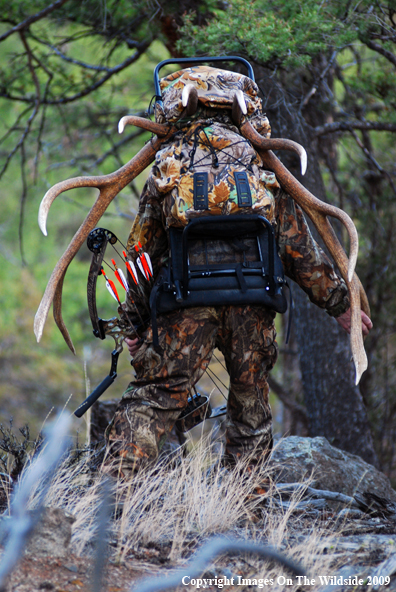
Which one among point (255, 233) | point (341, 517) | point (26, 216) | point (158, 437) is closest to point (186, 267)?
point (255, 233)

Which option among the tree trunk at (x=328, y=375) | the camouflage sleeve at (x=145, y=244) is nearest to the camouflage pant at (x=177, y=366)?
the camouflage sleeve at (x=145, y=244)

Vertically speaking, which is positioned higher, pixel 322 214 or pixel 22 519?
pixel 322 214

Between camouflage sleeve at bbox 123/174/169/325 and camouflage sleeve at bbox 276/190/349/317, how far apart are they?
68cm

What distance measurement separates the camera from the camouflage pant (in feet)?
9.47

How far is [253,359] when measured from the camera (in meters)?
3.15

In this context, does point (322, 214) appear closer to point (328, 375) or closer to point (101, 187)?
point (101, 187)

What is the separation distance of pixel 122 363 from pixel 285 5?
8.85 m

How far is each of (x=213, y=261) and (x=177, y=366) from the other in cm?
57

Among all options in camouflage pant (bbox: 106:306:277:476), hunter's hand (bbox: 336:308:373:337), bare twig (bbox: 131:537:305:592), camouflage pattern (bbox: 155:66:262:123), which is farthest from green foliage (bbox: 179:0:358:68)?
bare twig (bbox: 131:537:305:592)

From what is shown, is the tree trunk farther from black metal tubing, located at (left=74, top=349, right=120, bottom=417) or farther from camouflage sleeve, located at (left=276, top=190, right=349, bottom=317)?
black metal tubing, located at (left=74, top=349, right=120, bottom=417)

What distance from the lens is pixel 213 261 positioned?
2.98 metres

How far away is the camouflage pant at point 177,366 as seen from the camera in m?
2.89

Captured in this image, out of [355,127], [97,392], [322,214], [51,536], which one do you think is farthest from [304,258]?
[355,127]

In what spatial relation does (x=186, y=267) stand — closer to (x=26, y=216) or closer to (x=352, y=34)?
(x=352, y=34)
